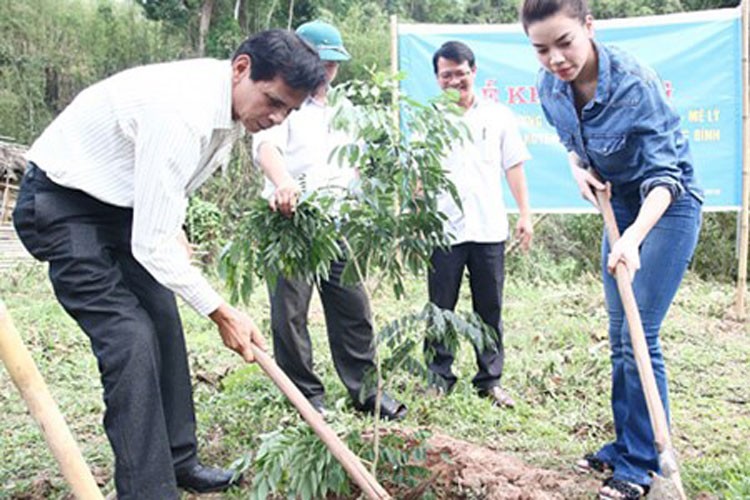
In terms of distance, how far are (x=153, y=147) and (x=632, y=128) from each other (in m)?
1.46

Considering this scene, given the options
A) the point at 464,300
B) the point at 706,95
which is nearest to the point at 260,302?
the point at 464,300

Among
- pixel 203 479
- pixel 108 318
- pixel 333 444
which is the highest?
pixel 108 318

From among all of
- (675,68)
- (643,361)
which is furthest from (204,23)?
(643,361)

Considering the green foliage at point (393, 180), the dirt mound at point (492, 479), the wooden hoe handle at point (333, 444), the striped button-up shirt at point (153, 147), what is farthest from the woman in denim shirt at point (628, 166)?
the striped button-up shirt at point (153, 147)

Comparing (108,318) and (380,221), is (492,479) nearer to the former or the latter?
(380,221)

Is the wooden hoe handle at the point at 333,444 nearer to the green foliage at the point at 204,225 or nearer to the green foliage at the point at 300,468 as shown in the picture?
the green foliage at the point at 300,468

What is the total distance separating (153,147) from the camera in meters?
2.09

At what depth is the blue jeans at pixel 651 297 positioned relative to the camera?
252 centimetres

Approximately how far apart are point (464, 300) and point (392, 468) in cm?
425

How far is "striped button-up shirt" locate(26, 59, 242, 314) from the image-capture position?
210 cm

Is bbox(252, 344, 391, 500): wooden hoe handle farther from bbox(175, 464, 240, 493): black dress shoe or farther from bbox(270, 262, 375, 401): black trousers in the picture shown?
bbox(270, 262, 375, 401): black trousers

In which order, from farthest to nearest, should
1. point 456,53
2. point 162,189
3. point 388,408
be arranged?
point 456,53
point 388,408
point 162,189

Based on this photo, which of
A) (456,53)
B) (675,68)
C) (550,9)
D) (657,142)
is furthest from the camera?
(675,68)

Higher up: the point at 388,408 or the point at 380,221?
the point at 380,221
